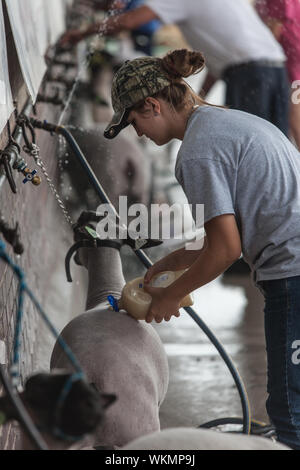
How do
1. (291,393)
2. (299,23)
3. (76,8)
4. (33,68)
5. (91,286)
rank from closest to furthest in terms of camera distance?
(291,393) → (91,286) → (33,68) → (299,23) → (76,8)

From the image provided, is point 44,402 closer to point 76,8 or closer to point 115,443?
point 115,443

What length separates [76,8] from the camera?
7523 mm

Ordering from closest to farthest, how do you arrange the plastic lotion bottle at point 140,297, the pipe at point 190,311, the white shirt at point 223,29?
the plastic lotion bottle at point 140,297 < the pipe at point 190,311 < the white shirt at point 223,29

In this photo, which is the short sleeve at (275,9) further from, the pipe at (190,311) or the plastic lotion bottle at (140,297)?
the plastic lotion bottle at (140,297)

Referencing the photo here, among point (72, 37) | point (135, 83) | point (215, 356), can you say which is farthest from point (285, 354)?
point (72, 37)

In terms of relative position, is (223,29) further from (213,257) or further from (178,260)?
(213,257)

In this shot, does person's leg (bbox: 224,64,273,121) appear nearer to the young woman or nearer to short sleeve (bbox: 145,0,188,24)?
short sleeve (bbox: 145,0,188,24)

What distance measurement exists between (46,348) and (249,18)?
2.32m

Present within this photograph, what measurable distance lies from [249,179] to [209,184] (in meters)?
0.16

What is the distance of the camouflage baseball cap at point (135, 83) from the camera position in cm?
207

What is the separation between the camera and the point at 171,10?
446 cm

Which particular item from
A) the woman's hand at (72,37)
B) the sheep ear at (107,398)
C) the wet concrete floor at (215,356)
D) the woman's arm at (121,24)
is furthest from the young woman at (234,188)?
the woman's hand at (72,37)

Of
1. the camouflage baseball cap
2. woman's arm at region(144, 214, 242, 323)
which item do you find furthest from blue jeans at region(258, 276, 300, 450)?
the camouflage baseball cap

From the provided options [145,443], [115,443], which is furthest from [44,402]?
[115,443]
